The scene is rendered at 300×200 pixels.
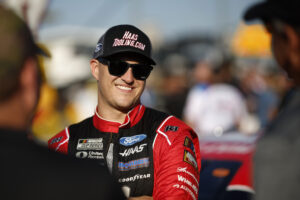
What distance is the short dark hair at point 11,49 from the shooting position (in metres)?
1.72

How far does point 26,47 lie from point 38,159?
0.42 meters

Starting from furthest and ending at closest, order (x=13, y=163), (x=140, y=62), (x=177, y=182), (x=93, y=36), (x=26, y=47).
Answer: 1. (x=93, y=36)
2. (x=140, y=62)
3. (x=177, y=182)
4. (x=26, y=47)
5. (x=13, y=163)

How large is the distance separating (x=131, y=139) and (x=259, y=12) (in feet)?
4.69

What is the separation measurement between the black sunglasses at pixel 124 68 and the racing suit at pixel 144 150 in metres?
0.24

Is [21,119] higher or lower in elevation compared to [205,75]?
higher

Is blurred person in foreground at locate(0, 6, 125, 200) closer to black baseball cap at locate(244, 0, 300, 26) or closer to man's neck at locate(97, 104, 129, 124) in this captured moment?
black baseball cap at locate(244, 0, 300, 26)

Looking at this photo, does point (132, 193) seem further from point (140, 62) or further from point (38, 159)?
point (38, 159)

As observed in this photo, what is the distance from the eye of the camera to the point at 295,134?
1800mm

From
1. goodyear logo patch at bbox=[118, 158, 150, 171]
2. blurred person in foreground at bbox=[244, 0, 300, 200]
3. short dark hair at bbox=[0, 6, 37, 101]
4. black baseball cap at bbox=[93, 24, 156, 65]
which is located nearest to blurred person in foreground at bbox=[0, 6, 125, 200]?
short dark hair at bbox=[0, 6, 37, 101]

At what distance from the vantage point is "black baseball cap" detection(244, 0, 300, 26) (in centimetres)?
195

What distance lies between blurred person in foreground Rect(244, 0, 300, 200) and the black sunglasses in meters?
1.43

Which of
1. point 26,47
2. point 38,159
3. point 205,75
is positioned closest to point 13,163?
point 38,159

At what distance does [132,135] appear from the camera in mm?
3314

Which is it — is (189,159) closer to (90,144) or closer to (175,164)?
(175,164)
